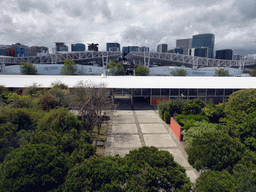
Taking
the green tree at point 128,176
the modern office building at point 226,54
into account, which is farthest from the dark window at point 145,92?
the modern office building at point 226,54

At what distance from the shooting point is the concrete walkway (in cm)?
1136

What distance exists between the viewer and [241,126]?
9656 millimetres

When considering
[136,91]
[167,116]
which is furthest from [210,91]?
[136,91]

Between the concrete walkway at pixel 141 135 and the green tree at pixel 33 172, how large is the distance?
5.69 m

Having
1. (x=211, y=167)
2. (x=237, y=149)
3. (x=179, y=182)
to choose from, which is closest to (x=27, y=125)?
(x=179, y=182)

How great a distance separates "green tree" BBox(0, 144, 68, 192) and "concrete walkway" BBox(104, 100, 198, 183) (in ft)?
18.7

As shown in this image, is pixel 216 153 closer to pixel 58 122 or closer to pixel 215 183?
pixel 215 183

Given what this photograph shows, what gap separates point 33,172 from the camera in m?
5.26

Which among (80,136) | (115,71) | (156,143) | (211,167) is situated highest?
(115,71)

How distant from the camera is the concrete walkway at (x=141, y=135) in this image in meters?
11.4

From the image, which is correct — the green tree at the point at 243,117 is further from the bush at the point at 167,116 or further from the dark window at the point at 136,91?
the dark window at the point at 136,91

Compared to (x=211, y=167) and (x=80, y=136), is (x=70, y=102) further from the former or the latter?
(x=211, y=167)

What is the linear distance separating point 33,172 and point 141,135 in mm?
9792

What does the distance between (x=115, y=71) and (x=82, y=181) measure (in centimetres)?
3980
